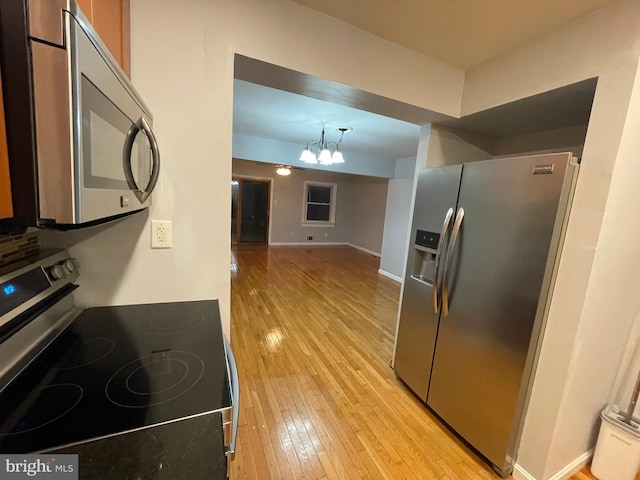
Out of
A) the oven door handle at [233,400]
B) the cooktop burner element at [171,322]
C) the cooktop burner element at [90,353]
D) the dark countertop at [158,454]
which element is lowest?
the oven door handle at [233,400]

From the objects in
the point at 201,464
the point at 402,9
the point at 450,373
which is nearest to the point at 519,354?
the point at 450,373

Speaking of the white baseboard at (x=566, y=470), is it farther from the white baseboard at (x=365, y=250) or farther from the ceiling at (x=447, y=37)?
the white baseboard at (x=365, y=250)

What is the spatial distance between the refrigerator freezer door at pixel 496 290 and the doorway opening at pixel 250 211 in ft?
21.2

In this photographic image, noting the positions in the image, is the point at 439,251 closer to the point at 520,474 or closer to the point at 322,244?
the point at 520,474

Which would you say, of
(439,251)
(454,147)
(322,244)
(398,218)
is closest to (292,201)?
(322,244)

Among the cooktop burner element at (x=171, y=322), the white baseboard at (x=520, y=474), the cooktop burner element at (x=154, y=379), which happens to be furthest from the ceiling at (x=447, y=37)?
the white baseboard at (x=520, y=474)

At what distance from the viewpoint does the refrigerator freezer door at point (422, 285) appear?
70.1 inches

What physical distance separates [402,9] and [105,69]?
1329 mm

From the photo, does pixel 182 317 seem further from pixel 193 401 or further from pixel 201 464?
pixel 201 464

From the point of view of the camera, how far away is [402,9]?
1285 millimetres

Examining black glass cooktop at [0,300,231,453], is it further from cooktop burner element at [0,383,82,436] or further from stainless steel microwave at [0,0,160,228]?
stainless steel microwave at [0,0,160,228]

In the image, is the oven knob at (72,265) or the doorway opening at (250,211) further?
the doorway opening at (250,211)

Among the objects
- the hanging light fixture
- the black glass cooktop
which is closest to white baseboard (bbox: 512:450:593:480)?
the black glass cooktop

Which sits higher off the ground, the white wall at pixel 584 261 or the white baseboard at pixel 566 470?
the white wall at pixel 584 261
